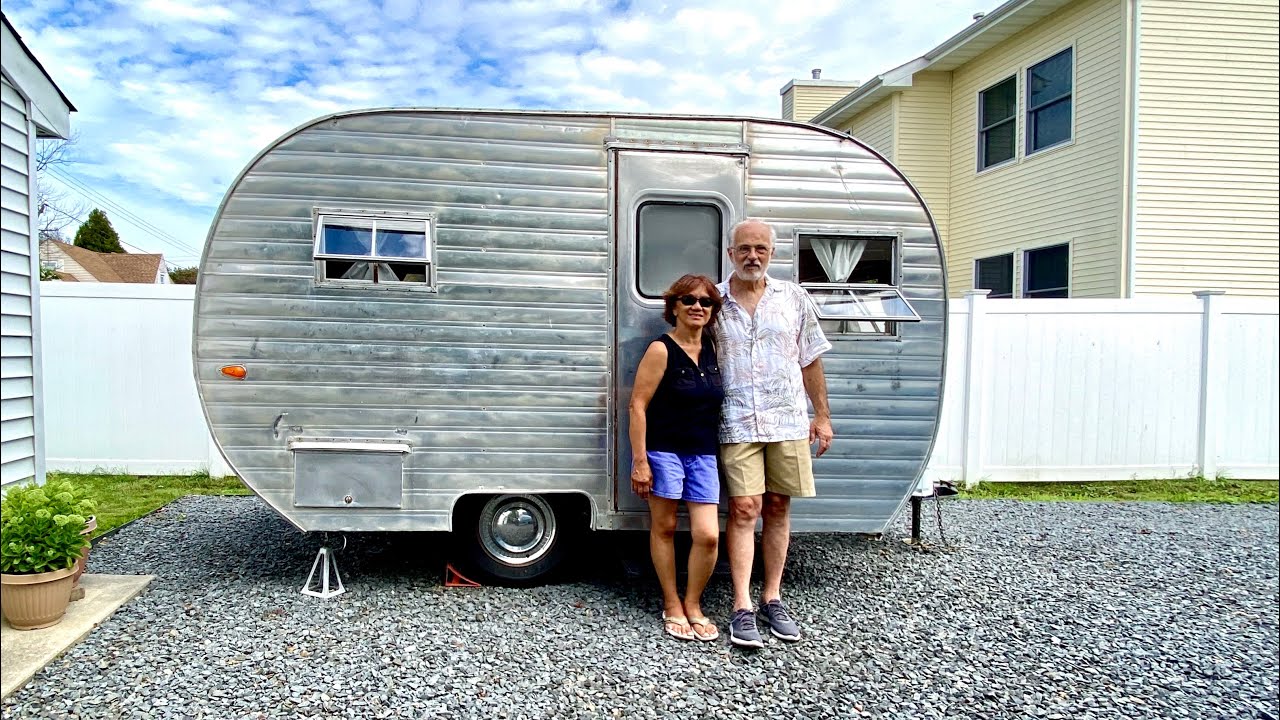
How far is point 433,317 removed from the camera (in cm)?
422

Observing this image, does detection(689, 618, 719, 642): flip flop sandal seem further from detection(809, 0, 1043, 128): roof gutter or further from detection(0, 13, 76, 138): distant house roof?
detection(809, 0, 1043, 128): roof gutter

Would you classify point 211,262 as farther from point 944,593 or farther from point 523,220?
point 944,593

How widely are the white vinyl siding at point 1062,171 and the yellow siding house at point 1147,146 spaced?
2 cm

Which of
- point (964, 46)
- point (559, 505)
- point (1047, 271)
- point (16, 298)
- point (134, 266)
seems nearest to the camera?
point (16, 298)

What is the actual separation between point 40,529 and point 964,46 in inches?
474

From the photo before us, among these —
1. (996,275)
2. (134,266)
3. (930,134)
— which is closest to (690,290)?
(996,275)

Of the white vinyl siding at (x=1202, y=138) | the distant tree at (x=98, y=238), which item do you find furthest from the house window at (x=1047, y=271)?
the distant tree at (x=98, y=238)

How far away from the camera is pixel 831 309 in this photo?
4.36 meters

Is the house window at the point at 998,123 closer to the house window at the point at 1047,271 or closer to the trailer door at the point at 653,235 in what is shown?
the house window at the point at 1047,271

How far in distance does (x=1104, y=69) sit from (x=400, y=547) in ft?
31.6

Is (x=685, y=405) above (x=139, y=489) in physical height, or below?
above

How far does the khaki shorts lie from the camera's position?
388cm

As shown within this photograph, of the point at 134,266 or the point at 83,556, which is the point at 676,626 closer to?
the point at 83,556

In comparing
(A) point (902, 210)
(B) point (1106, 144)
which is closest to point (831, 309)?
(A) point (902, 210)
